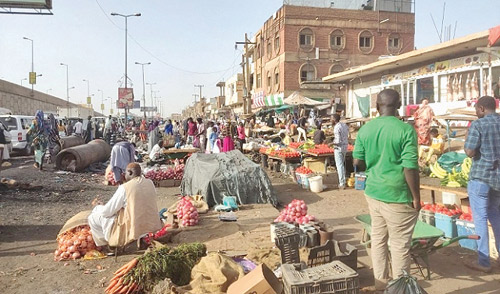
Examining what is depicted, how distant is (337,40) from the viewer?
35094mm

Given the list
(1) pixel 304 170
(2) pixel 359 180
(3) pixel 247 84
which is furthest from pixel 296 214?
(3) pixel 247 84

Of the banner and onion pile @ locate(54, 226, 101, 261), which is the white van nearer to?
the banner

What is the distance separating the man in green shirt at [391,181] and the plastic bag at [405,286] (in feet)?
1.23

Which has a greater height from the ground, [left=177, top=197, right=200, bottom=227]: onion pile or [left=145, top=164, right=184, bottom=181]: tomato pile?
[left=145, top=164, right=184, bottom=181]: tomato pile

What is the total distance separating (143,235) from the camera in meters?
6.07

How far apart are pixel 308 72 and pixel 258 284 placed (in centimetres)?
3250

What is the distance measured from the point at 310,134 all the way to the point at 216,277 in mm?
14639

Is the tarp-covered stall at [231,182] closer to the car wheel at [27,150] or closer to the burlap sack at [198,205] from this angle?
the burlap sack at [198,205]

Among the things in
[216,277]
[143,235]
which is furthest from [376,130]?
[143,235]

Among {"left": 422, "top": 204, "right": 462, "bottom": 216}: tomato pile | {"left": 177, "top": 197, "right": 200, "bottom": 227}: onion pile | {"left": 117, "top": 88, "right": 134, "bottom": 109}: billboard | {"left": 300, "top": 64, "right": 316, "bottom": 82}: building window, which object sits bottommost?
{"left": 177, "top": 197, "right": 200, "bottom": 227}: onion pile

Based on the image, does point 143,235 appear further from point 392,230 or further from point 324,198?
point 324,198

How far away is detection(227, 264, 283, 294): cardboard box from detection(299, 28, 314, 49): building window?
107ft

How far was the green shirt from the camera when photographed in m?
3.64

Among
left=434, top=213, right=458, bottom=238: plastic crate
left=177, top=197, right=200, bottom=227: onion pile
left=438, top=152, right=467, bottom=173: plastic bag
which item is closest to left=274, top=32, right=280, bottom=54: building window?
left=438, top=152, right=467, bottom=173: plastic bag
